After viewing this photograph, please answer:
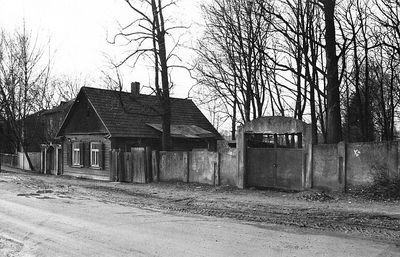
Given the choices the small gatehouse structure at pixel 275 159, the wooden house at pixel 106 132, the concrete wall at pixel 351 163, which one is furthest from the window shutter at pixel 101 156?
the concrete wall at pixel 351 163

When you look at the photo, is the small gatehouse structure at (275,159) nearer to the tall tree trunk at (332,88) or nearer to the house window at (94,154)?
the tall tree trunk at (332,88)

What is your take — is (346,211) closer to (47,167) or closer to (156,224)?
(156,224)

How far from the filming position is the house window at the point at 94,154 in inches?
1165

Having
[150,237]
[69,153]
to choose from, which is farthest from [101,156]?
[150,237]

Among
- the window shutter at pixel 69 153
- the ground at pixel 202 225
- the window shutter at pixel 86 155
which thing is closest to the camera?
the ground at pixel 202 225

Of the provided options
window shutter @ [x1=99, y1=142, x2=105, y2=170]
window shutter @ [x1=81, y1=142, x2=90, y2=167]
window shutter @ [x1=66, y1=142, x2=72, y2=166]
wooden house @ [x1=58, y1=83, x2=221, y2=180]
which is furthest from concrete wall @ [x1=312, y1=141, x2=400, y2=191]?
window shutter @ [x1=66, y1=142, x2=72, y2=166]

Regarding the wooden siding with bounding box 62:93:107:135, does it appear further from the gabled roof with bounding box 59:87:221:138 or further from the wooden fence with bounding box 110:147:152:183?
the wooden fence with bounding box 110:147:152:183

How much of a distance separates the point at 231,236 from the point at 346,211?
4.70 meters

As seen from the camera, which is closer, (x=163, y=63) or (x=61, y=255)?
(x=61, y=255)

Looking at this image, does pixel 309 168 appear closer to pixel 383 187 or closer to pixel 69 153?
pixel 383 187

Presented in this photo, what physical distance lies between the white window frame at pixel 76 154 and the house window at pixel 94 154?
178 cm

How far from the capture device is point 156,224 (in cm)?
1034

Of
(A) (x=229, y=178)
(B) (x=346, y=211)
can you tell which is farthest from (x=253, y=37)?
(B) (x=346, y=211)

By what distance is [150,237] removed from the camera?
343 inches
